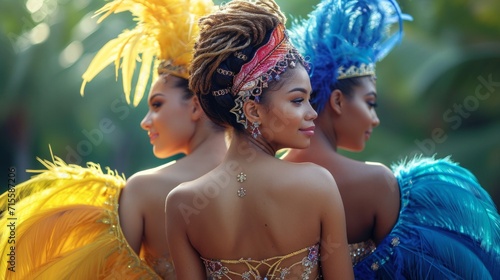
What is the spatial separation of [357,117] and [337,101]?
127 mm

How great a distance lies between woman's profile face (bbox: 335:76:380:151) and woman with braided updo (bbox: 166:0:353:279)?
0.84 meters

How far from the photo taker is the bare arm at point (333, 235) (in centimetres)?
286

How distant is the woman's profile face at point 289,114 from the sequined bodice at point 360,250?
31.9 inches

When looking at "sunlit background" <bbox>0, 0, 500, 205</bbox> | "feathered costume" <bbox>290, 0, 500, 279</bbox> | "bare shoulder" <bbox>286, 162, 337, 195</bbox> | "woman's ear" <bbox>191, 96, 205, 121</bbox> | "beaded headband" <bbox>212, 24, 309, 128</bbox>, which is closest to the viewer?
"bare shoulder" <bbox>286, 162, 337, 195</bbox>

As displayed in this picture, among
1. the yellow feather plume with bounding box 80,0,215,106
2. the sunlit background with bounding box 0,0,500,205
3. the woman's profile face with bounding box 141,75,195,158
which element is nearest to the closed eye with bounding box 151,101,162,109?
the woman's profile face with bounding box 141,75,195,158

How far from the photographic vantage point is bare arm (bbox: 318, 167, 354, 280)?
2.86 metres

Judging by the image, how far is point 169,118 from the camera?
380cm

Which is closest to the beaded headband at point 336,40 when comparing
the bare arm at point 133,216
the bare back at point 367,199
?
the bare back at point 367,199

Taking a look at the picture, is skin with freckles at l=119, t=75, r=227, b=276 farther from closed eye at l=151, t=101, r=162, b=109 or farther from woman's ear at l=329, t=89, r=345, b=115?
woman's ear at l=329, t=89, r=345, b=115

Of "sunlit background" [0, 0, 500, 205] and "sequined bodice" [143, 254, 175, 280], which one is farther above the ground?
"sequined bodice" [143, 254, 175, 280]

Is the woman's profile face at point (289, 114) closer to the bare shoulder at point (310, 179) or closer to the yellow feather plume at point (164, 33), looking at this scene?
the bare shoulder at point (310, 179)

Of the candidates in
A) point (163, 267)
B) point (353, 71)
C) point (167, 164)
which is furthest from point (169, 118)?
point (353, 71)

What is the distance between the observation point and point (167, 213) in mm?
3000

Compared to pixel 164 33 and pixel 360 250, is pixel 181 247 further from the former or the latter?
→ pixel 164 33
